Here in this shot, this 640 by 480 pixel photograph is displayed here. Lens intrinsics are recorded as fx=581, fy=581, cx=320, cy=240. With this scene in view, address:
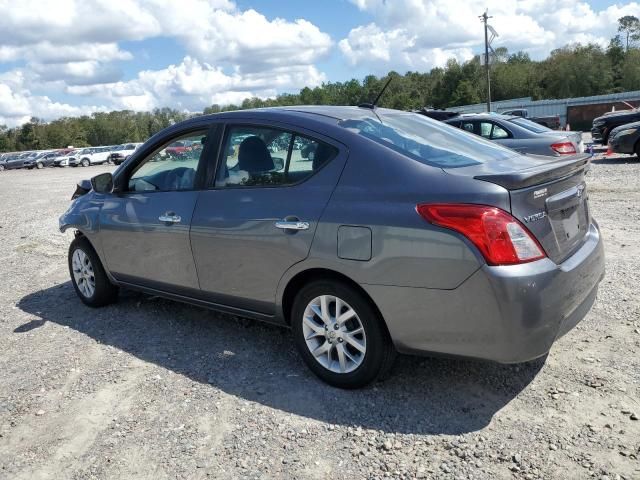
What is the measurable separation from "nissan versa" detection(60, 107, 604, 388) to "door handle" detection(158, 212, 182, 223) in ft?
0.04

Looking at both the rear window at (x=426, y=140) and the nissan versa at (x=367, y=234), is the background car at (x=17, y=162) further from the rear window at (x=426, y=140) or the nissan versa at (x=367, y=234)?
the rear window at (x=426, y=140)

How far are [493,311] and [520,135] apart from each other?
9147 millimetres

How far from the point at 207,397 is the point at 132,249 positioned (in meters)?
1.71

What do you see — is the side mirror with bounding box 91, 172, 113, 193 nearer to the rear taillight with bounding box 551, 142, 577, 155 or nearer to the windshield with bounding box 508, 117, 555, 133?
the rear taillight with bounding box 551, 142, 577, 155

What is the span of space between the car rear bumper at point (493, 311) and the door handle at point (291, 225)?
21.3 inches

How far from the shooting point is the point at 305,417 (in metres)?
3.34

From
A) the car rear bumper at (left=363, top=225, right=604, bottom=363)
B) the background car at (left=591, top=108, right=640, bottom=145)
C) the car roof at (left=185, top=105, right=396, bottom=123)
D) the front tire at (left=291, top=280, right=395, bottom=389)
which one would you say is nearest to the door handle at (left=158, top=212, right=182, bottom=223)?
the car roof at (left=185, top=105, right=396, bottom=123)

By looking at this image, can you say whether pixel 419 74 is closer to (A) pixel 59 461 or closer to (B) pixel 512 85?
(B) pixel 512 85

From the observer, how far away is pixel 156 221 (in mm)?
4496

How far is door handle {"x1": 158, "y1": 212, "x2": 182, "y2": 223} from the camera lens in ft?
14.1

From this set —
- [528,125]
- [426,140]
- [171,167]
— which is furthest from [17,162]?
[426,140]

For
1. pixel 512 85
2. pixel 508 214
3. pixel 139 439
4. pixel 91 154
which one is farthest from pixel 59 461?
pixel 512 85

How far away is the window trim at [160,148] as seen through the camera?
14.0ft

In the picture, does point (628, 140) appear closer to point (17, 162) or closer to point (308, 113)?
point (308, 113)
